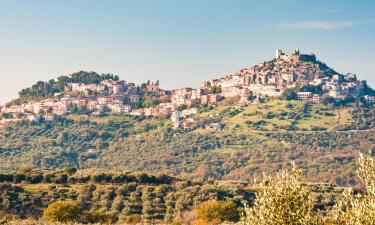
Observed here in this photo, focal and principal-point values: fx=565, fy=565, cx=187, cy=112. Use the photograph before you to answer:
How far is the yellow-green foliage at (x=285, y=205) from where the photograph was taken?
65.2ft

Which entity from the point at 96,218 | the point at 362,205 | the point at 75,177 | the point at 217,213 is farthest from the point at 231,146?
the point at 362,205

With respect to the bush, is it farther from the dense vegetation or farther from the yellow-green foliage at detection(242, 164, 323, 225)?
the yellow-green foliage at detection(242, 164, 323, 225)

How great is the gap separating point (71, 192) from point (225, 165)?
9110 cm

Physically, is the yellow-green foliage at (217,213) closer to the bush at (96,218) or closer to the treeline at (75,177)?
the bush at (96,218)

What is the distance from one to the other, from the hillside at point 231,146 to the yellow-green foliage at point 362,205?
11421 centimetres

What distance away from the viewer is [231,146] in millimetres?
171125

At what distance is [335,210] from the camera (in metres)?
20.1

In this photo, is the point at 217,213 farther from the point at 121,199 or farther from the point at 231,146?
the point at 231,146

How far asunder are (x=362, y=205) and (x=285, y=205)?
2732 mm

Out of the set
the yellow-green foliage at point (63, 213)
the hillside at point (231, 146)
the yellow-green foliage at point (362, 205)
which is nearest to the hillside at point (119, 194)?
the yellow-green foliage at point (63, 213)

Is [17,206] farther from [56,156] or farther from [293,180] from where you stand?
[56,156]

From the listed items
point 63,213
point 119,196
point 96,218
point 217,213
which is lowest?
point 119,196

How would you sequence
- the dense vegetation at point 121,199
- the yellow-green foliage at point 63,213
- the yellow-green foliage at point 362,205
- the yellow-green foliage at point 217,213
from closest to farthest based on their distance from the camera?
A: the yellow-green foliage at point 362,205, the yellow-green foliage at point 63,213, the yellow-green foliage at point 217,213, the dense vegetation at point 121,199

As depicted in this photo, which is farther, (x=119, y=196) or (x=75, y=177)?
(x=75, y=177)
